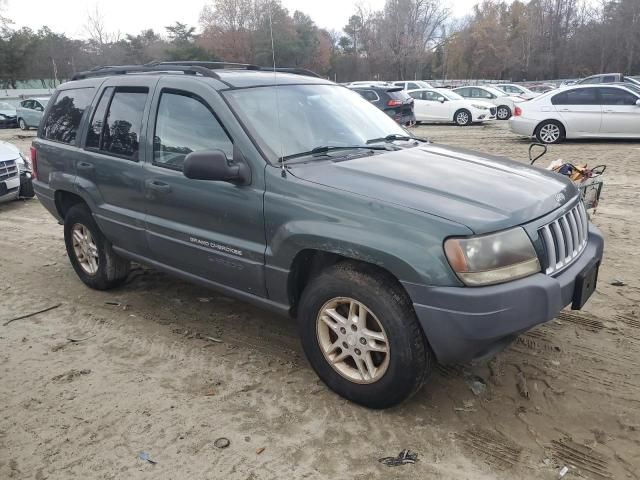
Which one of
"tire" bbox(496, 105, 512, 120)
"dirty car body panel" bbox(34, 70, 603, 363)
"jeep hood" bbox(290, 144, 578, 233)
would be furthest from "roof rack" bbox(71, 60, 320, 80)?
"tire" bbox(496, 105, 512, 120)

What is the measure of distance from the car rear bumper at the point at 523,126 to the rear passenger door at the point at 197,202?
12078 millimetres

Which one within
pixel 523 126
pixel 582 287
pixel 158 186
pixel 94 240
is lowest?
pixel 94 240

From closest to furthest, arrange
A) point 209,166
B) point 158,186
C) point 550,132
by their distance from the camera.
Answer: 1. point 209,166
2. point 158,186
3. point 550,132

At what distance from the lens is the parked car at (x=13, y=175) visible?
27.7ft

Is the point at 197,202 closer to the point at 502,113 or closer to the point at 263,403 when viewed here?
the point at 263,403

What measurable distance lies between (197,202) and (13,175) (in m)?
6.54

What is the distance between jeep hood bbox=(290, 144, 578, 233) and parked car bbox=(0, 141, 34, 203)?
7053 mm

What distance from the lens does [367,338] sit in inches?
116

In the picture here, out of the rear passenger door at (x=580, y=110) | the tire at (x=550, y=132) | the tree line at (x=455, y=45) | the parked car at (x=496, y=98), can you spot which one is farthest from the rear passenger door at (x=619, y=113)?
the tree line at (x=455, y=45)

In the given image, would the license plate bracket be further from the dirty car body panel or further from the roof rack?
the roof rack

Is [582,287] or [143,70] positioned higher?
[143,70]

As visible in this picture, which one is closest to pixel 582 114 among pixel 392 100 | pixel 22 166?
pixel 392 100

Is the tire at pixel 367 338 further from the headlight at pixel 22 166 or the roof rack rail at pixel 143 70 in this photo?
the headlight at pixel 22 166

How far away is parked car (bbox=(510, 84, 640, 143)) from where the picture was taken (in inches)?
519
